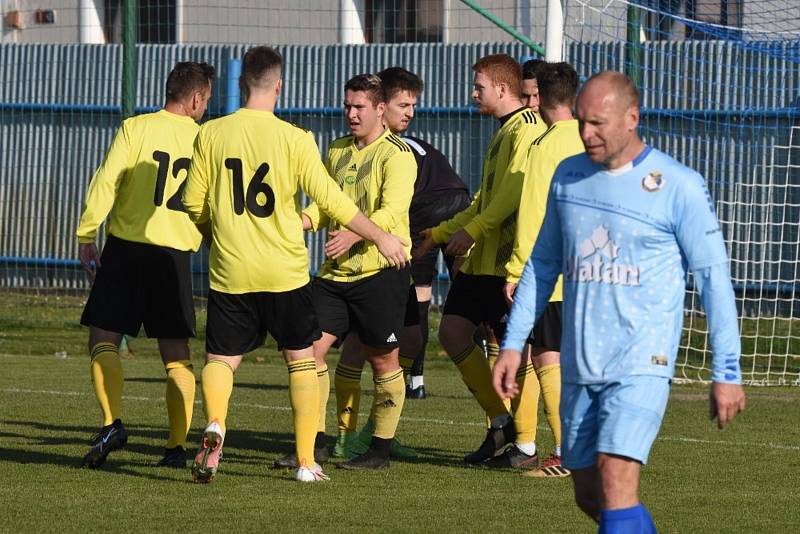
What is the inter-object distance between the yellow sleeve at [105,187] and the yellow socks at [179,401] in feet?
2.82

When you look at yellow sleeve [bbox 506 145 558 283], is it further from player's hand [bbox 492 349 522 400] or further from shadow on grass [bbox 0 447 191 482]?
player's hand [bbox 492 349 522 400]

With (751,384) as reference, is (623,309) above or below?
above

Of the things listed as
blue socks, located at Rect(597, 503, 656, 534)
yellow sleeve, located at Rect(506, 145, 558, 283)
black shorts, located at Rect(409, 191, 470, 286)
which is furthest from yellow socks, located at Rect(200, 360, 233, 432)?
black shorts, located at Rect(409, 191, 470, 286)

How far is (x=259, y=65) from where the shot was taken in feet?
23.5

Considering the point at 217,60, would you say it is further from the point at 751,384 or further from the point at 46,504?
the point at 46,504

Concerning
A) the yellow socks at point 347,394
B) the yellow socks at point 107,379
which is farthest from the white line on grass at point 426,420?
the yellow socks at point 107,379

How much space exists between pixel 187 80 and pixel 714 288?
13.4ft

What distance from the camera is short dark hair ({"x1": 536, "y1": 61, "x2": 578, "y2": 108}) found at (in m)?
7.74

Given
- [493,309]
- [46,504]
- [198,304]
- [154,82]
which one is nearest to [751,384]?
[493,309]

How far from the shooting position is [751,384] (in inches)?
497

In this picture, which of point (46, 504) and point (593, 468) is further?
point (46, 504)

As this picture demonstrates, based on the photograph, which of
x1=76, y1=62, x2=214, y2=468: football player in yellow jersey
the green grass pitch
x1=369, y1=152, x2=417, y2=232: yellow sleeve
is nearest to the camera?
the green grass pitch

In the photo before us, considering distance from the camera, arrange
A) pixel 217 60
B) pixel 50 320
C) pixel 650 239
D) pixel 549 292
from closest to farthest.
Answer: pixel 650 239, pixel 549 292, pixel 50 320, pixel 217 60

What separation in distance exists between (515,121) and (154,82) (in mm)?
10630
